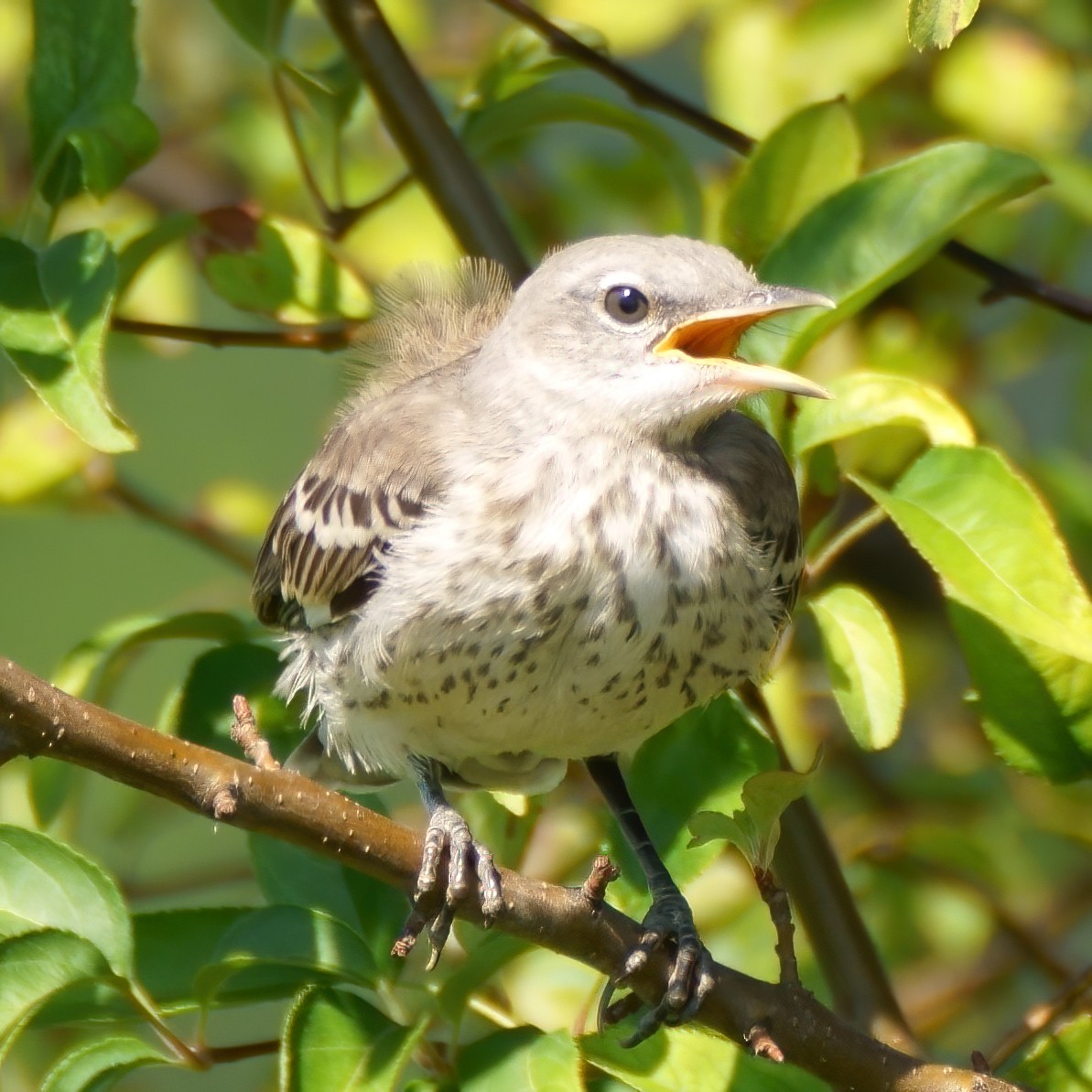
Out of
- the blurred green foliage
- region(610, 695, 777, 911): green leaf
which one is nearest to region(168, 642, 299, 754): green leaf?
the blurred green foliage

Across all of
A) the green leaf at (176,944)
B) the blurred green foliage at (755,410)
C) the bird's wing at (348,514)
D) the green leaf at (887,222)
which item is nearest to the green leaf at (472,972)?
the blurred green foliage at (755,410)

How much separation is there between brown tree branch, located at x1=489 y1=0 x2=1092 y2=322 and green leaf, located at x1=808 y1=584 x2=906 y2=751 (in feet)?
2.71

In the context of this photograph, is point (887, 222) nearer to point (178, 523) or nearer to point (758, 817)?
point (758, 817)

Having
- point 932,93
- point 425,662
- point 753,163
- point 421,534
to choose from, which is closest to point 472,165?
point 753,163

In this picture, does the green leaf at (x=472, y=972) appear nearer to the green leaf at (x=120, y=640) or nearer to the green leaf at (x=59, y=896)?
the green leaf at (x=59, y=896)

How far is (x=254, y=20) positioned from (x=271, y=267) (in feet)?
1.47

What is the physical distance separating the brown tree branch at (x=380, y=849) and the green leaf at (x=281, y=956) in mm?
190

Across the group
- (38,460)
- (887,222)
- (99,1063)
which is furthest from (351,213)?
(99,1063)

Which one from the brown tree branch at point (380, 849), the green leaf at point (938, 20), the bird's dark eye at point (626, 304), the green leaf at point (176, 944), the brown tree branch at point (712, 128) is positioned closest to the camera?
the green leaf at point (938, 20)

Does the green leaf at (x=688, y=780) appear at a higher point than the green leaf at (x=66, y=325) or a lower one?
lower

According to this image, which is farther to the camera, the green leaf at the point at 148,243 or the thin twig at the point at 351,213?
the thin twig at the point at 351,213

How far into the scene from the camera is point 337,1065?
2.20 m

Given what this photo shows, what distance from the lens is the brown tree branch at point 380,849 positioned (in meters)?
1.83

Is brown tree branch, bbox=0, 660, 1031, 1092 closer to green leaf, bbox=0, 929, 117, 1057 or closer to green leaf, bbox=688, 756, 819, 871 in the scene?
green leaf, bbox=688, 756, 819, 871
